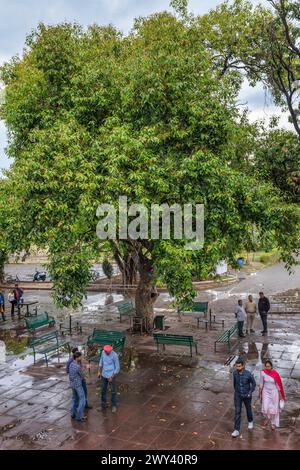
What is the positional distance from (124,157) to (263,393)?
19.1 ft

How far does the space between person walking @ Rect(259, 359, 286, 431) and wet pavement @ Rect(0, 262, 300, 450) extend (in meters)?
0.31

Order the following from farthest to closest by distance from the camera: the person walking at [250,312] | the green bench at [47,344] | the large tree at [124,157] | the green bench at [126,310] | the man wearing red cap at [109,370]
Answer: the green bench at [126,310] < the person walking at [250,312] < the green bench at [47,344] < the large tree at [124,157] < the man wearing red cap at [109,370]

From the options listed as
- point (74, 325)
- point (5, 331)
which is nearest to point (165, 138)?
point (74, 325)

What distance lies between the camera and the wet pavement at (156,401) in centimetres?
766

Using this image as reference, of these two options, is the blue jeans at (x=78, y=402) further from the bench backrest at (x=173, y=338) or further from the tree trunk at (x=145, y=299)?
the tree trunk at (x=145, y=299)

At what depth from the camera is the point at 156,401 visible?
A: 369 inches

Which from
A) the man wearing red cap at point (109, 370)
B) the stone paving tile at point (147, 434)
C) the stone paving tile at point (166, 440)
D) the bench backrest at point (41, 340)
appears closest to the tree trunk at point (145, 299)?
the bench backrest at point (41, 340)

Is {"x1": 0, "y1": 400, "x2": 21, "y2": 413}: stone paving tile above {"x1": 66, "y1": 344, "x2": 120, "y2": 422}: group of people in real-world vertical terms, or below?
below

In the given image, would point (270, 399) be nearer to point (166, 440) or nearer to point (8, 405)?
point (166, 440)

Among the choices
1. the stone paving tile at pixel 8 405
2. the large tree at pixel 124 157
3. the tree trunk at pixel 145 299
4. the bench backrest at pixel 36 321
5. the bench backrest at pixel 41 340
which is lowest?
the stone paving tile at pixel 8 405

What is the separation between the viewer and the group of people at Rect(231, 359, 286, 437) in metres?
7.66

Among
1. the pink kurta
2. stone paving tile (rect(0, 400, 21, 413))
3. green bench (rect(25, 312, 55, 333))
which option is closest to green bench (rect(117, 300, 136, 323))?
green bench (rect(25, 312, 55, 333))

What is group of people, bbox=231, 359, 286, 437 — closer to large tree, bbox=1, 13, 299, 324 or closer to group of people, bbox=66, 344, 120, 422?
large tree, bbox=1, 13, 299, 324
